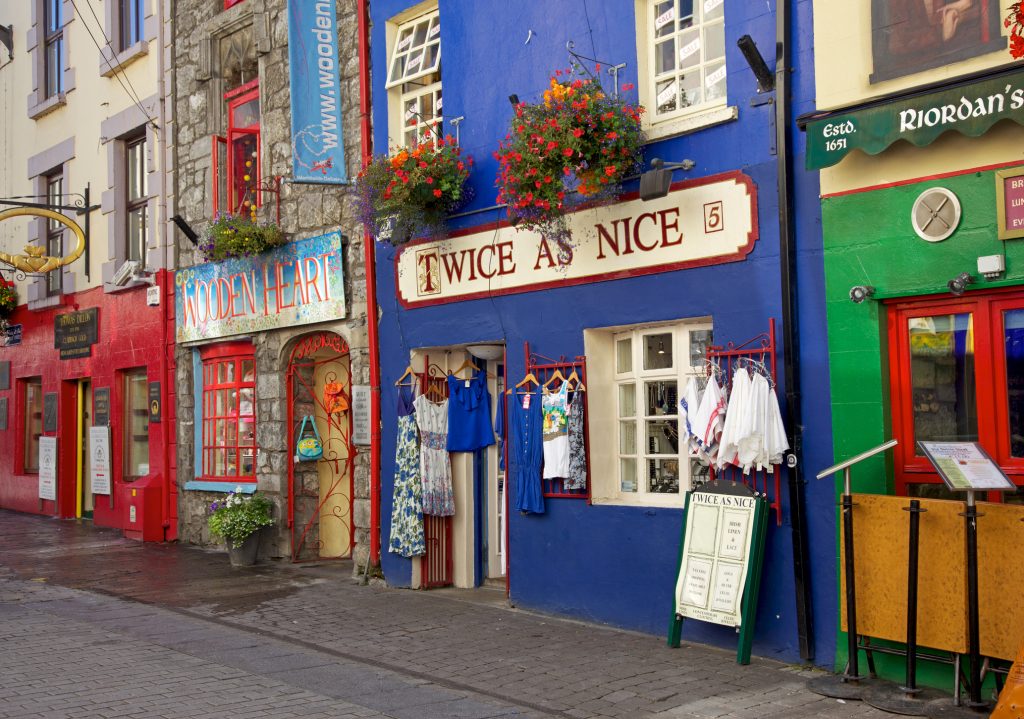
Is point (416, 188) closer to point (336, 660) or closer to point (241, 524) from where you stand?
point (336, 660)

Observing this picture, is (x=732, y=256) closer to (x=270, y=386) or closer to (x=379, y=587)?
(x=379, y=587)

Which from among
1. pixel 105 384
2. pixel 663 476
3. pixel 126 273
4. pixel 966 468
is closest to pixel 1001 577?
pixel 966 468

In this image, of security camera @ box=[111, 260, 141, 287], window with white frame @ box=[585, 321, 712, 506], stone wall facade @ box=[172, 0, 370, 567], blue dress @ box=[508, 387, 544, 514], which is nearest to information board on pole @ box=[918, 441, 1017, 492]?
window with white frame @ box=[585, 321, 712, 506]

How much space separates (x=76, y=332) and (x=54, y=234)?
6.79 feet

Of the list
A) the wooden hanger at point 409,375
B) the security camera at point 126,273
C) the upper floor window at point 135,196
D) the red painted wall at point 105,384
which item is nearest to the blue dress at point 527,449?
the wooden hanger at point 409,375

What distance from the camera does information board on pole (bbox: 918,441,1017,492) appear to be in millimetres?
6113

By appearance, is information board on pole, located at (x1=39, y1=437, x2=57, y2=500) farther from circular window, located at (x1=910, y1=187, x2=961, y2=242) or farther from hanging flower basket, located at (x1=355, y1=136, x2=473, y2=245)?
circular window, located at (x1=910, y1=187, x2=961, y2=242)

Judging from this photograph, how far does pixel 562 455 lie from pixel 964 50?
4.30 meters

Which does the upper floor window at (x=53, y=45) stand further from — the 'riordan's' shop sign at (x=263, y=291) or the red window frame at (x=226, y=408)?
the red window frame at (x=226, y=408)

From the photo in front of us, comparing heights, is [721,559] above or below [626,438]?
below

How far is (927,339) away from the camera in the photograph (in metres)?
7.16

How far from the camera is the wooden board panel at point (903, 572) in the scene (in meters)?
6.60

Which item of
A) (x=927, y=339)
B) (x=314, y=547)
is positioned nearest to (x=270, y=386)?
(x=314, y=547)

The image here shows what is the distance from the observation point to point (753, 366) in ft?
26.0
